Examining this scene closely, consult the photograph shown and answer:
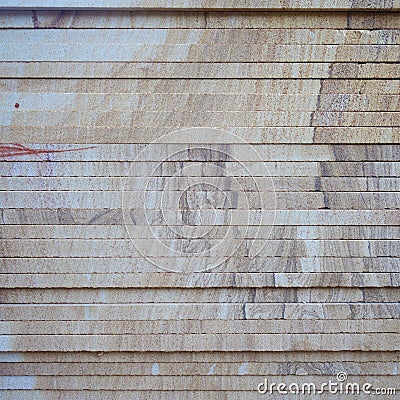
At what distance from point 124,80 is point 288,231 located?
0.68m

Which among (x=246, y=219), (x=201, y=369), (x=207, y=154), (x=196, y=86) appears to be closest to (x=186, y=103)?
(x=196, y=86)

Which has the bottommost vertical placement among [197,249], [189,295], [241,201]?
[189,295]

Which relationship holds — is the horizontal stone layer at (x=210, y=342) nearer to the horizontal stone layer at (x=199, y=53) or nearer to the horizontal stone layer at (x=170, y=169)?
the horizontal stone layer at (x=170, y=169)

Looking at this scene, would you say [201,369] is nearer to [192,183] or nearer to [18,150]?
[192,183]

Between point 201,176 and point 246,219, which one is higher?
point 201,176

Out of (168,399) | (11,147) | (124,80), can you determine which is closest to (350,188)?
(124,80)

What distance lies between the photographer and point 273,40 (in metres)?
1.33

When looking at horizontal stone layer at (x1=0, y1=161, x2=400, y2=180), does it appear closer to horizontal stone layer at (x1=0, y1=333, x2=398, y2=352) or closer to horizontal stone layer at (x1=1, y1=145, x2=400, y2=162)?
horizontal stone layer at (x1=1, y1=145, x2=400, y2=162)

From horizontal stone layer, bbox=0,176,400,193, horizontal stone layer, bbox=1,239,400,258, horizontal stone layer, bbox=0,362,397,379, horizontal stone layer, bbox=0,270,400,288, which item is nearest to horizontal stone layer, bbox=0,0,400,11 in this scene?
horizontal stone layer, bbox=0,176,400,193
